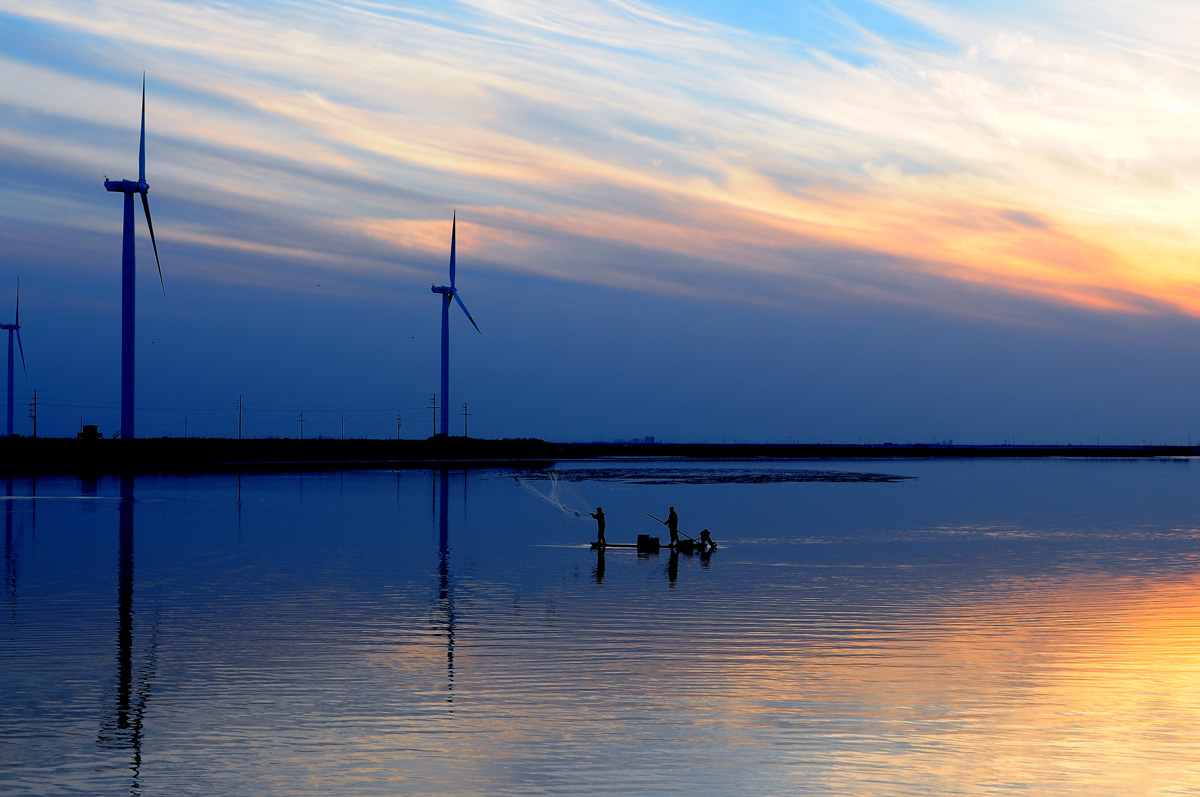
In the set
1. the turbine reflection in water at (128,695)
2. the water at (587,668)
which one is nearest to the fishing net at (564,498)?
the water at (587,668)

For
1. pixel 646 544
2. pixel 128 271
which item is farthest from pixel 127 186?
pixel 646 544

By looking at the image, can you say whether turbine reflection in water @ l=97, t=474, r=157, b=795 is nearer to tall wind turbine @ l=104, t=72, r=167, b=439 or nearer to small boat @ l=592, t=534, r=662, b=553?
small boat @ l=592, t=534, r=662, b=553

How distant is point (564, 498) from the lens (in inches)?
4087

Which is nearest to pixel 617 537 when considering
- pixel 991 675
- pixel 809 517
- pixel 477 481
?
pixel 809 517

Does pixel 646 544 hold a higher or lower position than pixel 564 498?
higher

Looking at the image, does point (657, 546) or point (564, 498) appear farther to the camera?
point (564, 498)

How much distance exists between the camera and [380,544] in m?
56.0

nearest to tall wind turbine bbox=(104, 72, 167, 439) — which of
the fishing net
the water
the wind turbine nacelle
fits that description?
the wind turbine nacelle

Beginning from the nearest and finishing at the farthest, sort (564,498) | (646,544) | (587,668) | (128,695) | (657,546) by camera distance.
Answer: (128,695), (587,668), (646,544), (657,546), (564,498)

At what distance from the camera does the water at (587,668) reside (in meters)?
16.9

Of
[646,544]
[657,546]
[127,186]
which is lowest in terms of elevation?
[657,546]

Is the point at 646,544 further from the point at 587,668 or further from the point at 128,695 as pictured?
the point at 128,695

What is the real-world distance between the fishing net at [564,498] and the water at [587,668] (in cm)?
2300

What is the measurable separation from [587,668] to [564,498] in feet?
261
